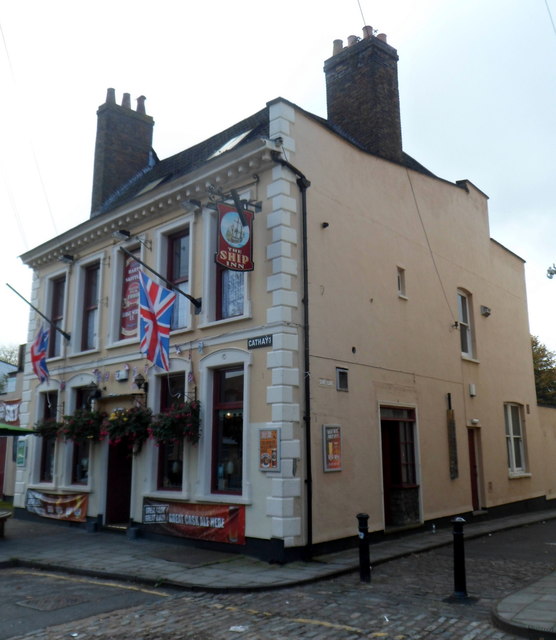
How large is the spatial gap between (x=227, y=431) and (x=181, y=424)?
0.93m

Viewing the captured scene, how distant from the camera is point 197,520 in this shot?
12.1 meters

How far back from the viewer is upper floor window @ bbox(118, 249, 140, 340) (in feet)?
49.8

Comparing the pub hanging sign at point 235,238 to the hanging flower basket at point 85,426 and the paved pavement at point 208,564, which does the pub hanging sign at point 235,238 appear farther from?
the hanging flower basket at point 85,426

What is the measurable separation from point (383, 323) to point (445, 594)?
6.62m

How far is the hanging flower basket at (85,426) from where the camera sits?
48.8ft

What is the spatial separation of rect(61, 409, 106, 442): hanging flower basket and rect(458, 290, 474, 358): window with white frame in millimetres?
9856

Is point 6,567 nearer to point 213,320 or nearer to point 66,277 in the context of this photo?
point 213,320

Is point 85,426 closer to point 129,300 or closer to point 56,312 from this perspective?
A: point 129,300

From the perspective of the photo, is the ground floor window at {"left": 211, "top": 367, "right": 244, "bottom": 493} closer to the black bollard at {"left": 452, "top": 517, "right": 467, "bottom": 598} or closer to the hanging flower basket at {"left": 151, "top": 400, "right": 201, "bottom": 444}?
the hanging flower basket at {"left": 151, "top": 400, "right": 201, "bottom": 444}

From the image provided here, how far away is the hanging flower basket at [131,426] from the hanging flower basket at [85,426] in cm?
104

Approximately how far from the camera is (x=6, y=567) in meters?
11.1

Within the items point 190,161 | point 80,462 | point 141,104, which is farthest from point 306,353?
point 141,104

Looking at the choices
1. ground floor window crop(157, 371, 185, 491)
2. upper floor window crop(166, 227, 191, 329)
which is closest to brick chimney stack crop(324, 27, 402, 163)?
upper floor window crop(166, 227, 191, 329)

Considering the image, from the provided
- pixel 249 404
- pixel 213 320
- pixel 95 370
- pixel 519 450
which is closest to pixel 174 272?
pixel 213 320
